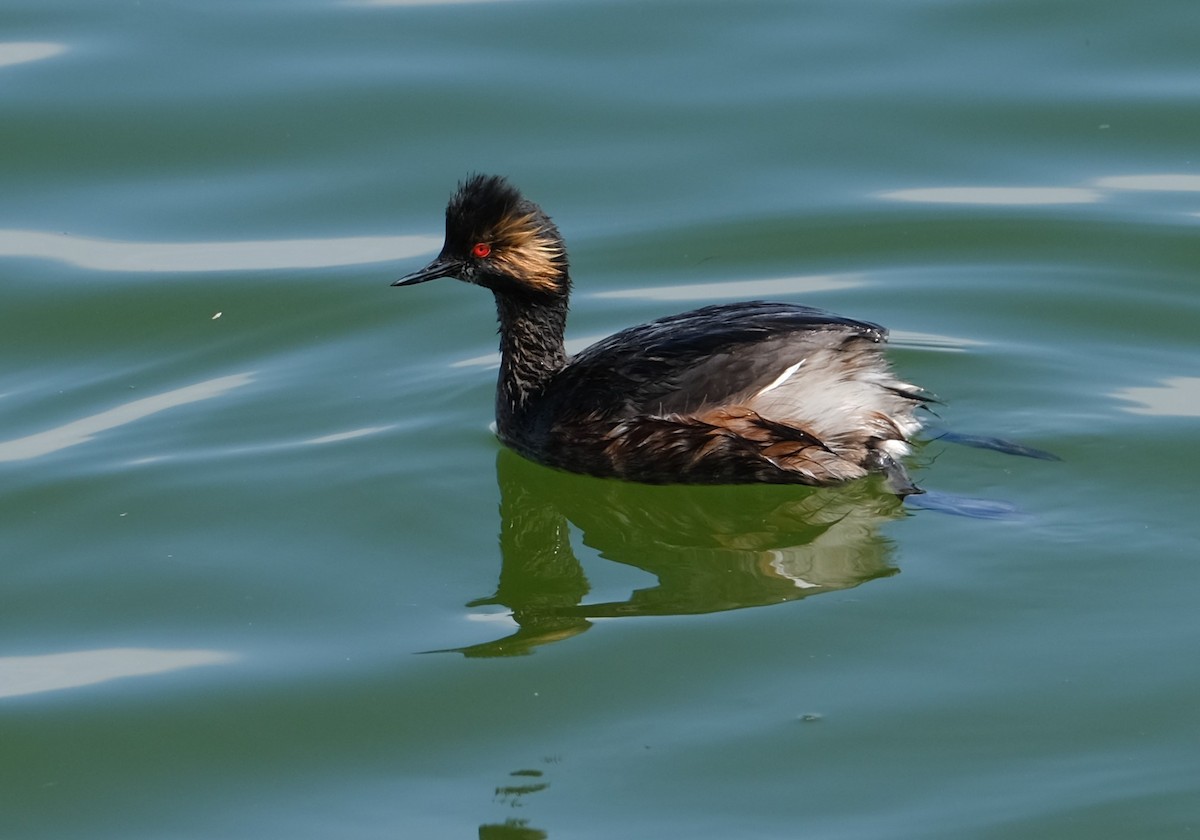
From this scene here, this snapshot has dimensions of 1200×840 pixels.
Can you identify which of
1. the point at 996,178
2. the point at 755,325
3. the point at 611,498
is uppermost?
the point at 996,178

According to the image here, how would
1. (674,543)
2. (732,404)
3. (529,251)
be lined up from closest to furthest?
(674,543) < (732,404) < (529,251)

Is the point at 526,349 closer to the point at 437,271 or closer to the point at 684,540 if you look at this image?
→ the point at 437,271

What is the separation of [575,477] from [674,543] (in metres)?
0.74

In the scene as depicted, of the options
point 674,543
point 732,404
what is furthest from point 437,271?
point 674,543

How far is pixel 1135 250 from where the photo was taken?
852 cm

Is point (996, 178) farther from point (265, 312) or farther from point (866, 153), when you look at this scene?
point (265, 312)

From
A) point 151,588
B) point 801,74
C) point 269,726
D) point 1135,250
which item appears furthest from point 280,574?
point 801,74

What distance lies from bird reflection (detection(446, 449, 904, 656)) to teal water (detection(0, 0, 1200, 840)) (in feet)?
0.07

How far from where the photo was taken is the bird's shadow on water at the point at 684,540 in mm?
6148

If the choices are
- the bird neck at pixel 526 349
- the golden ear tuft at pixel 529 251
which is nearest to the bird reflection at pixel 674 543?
the bird neck at pixel 526 349

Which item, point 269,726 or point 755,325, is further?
point 755,325

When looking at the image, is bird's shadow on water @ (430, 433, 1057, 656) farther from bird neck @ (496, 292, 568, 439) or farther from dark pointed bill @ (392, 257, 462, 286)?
dark pointed bill @ (392, 257, 462, 286)

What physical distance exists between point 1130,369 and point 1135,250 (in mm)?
1212

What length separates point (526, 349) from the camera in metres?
7.53
